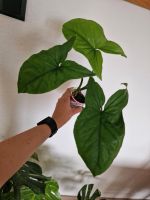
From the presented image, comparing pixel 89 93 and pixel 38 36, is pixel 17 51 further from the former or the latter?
pixel 89 93

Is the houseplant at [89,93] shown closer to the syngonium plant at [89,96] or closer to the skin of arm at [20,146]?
the syngonium plant at [89,96]

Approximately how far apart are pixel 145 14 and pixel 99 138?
0.81 metres

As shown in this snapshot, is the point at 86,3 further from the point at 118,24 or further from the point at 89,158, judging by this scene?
the point at 89,158

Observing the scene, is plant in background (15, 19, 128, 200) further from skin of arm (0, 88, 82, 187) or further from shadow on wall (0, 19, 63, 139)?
shadow on wall (0, 19, 63, 139)

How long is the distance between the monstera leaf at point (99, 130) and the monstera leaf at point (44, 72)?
0.09m

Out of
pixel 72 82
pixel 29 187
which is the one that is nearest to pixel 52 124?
pixel 29 187

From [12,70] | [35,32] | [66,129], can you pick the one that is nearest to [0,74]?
[12,70]

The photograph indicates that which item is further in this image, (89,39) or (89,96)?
(89,39)

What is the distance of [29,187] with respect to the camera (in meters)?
0.95

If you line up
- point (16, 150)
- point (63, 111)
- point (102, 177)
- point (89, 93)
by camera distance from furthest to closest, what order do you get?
point (102, 177) < point (63, 111) < point (89, 93) < point (16, 150)

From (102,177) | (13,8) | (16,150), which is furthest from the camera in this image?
(102,177)

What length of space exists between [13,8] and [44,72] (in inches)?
15.7

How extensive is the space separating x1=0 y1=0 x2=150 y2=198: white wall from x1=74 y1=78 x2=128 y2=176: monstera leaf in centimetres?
44

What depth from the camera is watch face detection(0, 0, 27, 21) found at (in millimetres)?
1036
